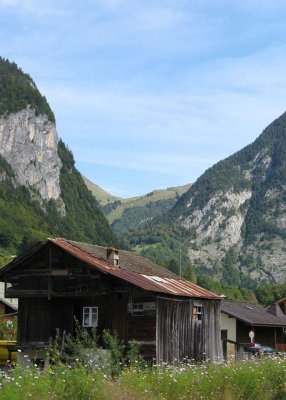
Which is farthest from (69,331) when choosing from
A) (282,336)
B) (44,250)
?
(282,336)

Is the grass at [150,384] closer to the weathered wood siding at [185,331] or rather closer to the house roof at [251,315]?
the weathered wood siding at [185,331]

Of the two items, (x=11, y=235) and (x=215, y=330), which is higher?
(x=11, y=235)

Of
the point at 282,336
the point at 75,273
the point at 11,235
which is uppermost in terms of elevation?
the point at 11,235

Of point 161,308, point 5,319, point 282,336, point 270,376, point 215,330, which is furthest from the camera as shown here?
point 282,336

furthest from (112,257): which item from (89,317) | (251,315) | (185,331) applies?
(251,315)

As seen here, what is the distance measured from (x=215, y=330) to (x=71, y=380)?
26132mm

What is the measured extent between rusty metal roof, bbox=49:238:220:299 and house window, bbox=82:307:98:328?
2.59m

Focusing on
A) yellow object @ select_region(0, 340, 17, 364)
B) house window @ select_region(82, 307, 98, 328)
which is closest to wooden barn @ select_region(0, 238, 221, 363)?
house window @ select_region(82, 307, 98, 328)

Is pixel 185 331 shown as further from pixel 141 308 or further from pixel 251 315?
pixel 251 315

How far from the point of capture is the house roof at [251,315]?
180 ft

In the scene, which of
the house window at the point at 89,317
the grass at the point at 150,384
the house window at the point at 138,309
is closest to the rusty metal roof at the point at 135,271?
the house window at the point at 138,309

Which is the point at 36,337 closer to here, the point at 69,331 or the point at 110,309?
the point at 69,331

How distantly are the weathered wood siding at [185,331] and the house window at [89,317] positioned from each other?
3.59m

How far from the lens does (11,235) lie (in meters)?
181
